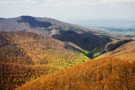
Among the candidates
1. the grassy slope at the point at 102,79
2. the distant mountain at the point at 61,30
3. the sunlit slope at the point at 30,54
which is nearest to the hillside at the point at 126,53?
the grassy slope at the point at 102,79

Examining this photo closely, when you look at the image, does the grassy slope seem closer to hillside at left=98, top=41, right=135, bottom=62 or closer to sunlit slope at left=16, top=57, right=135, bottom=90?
sunlit slope at left=16, top=57, right=135, bottom=90

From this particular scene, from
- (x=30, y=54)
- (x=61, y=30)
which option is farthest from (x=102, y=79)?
(x=61, y=30)

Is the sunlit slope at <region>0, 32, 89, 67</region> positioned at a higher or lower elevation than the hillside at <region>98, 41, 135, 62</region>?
lower

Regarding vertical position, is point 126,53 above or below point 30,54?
above

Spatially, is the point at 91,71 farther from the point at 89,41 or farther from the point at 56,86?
the point at 89,41

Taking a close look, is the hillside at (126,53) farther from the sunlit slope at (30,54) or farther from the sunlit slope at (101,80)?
the sunlit slope at (30,54)

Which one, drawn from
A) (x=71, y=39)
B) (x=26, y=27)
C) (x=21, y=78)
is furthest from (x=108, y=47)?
(x=26, y=27)

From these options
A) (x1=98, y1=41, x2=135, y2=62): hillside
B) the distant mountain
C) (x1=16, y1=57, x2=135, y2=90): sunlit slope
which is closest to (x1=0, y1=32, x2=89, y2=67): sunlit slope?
(x1=98, y1=41, x2=135, y2=62): hillside

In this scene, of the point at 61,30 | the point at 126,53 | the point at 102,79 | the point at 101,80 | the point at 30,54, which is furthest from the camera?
the point at 61,30

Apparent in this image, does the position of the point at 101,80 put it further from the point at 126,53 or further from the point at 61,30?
the point at 61,30
